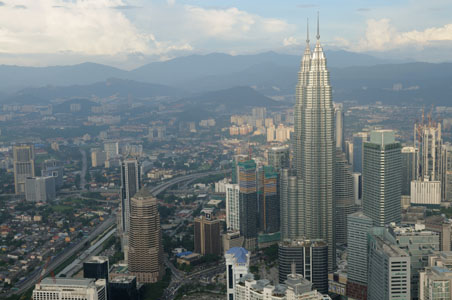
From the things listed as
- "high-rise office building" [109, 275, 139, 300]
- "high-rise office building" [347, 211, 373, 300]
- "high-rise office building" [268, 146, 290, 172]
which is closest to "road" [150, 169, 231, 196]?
"high-rise office building" [268, 146, 290, 172]

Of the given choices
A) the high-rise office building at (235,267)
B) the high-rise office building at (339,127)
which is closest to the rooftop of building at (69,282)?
the high-rise office building at (235,267)

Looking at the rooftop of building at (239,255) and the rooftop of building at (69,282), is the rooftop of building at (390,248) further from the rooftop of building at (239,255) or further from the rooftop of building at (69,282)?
the rooftop of building at (69,282)

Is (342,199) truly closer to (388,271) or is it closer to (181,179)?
(388,271)

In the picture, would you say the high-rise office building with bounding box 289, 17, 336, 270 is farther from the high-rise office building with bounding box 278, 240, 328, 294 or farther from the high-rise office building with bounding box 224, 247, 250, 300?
the high-rise office building with bounding box 224, 247, 250, 300

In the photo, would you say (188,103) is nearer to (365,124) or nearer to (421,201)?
(365,124)

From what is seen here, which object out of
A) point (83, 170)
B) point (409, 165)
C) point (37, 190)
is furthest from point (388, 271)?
point (83, 170)

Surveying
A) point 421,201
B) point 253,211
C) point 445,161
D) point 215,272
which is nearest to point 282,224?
point 253,211
